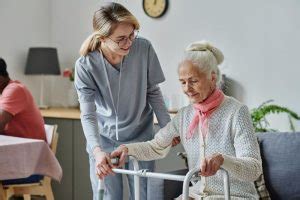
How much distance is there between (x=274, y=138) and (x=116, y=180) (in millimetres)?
800

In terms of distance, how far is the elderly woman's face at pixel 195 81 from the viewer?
6.79 ft

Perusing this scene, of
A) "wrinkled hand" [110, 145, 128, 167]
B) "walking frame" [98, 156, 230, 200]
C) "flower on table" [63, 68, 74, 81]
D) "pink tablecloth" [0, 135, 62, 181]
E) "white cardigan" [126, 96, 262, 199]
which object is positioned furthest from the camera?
"flower on table" [63, 68, 74, 81]

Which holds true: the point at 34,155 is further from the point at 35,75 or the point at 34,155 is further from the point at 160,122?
the point at 35,75

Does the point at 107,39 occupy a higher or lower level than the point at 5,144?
higher

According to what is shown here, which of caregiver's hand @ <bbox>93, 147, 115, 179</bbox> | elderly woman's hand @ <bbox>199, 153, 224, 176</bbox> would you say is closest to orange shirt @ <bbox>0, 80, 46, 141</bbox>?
caregiver's hand @ <bbox>93, 147, 115, 179</bbox>

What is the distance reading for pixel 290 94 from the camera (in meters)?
3.60

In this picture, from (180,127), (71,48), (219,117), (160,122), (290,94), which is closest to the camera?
(219,117)

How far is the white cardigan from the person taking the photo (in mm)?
1948

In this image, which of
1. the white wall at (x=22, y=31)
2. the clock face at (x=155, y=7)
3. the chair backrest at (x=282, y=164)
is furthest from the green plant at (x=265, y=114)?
the white wall at (x=22, y=31)

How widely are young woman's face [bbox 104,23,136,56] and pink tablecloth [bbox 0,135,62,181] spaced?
1.14 m

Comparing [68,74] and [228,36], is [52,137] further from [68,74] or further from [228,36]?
[228,36]

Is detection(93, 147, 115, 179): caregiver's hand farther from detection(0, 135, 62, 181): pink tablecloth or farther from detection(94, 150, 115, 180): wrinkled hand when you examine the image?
detection(0, 135, 62, 181): pink tablecloth

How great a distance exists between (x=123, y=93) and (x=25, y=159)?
1087mm

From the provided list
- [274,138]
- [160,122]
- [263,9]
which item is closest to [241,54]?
[263,9]
